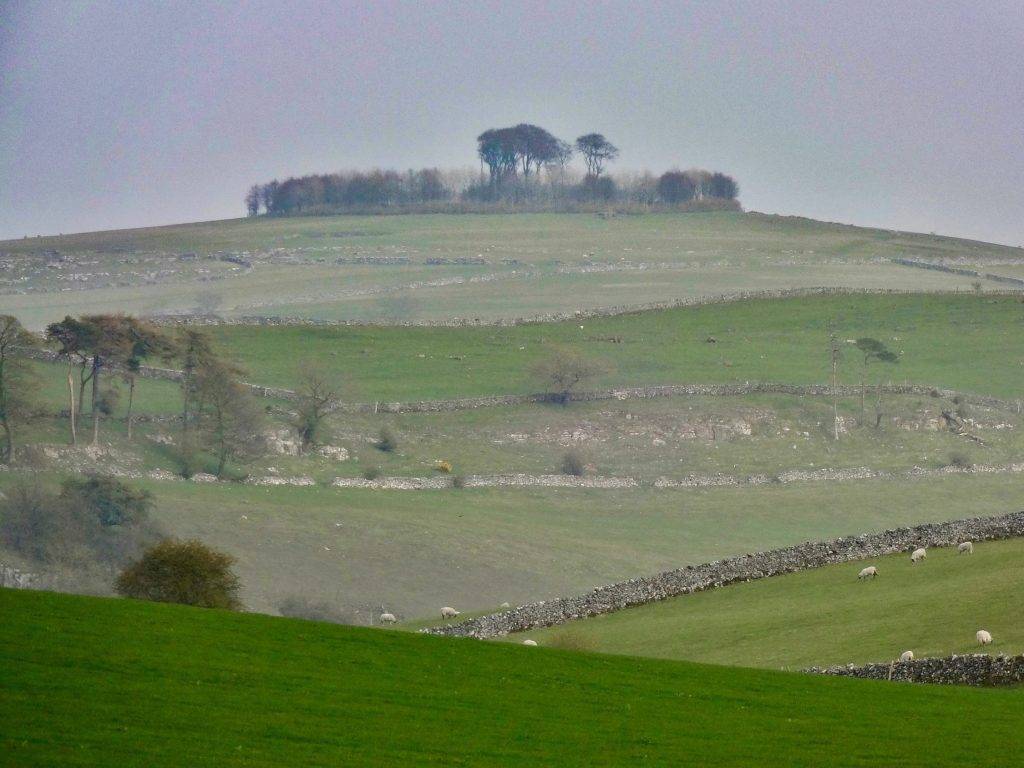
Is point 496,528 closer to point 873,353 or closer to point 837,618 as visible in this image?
point 837,618

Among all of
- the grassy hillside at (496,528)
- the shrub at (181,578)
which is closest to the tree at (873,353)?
the grassy hillside at (496,528)

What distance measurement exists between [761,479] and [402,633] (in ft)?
189

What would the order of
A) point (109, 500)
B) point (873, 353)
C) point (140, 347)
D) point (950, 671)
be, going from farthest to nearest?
1. point (873, 353)
2. point (140, 347)
3. point (109, 500)
4. point (950, 671)

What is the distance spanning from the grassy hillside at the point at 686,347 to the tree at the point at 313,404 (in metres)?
1.68

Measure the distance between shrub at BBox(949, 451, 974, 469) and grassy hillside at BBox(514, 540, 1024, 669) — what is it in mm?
48005

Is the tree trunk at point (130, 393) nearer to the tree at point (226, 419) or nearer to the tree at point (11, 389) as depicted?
the tree at point (226, 419)

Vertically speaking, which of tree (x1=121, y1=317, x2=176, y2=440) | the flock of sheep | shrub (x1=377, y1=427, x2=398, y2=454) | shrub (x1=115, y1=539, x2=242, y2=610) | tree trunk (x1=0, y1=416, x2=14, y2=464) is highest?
tree (x1=121, y1=317, x2=176, y2=440)

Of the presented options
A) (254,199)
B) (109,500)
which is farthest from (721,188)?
(109,500)

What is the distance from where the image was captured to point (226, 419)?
80000 millimetres

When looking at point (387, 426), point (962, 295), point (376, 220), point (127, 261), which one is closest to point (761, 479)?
point (387, 426)

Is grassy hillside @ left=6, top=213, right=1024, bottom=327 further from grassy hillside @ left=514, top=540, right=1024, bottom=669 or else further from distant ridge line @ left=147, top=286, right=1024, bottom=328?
grassy hillside @ left=514, top=540, right=1024, bottom=669

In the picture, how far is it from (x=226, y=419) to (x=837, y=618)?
51243 mm

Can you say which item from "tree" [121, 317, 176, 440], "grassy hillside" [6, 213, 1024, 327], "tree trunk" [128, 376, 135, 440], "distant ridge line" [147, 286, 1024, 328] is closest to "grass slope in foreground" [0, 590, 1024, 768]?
"tree trunk" [128, 376, 135, 440]

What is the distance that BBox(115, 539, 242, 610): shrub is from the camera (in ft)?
126
